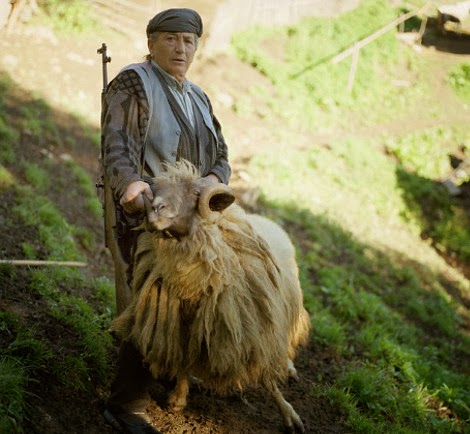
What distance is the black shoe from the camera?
112 inches

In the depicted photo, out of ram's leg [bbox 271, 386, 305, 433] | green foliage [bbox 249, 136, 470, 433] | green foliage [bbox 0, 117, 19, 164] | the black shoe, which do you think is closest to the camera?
the black shoe

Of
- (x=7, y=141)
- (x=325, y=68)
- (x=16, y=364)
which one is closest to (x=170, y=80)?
(x=16, y=364)

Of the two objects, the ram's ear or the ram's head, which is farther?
the ram's ear

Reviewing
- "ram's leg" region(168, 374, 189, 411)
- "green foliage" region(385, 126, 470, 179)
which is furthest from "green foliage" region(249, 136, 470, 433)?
"ram's leg" region(168, 374, 189, 411)

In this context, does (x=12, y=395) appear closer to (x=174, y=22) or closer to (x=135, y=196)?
(x=135, y=196)

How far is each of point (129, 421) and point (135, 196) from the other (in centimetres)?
143

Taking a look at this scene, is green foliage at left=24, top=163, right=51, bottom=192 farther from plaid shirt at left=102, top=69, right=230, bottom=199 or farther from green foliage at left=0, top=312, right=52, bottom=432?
plaid shirt at left=102, top=69, right=230, bottom=199

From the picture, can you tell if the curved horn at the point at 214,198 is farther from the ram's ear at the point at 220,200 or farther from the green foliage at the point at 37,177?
the green foliage at the point at 37,177

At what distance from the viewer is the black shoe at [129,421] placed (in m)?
2.84

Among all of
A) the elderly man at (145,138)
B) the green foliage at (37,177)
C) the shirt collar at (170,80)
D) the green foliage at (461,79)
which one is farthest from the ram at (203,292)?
the green foliage at (461,79)

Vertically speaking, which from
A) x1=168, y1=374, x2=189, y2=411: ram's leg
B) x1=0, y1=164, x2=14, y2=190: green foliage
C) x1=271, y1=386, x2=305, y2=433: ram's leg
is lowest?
x1=271, y1=386, x2=305, y2=433: ram's leg

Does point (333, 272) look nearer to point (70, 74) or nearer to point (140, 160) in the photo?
point (140, 160)

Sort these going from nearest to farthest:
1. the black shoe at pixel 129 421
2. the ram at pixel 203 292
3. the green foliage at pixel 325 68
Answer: the ram at pixel 203 292 → the black shoe at pixel 129 421 → the green foliage at pixel 325 68

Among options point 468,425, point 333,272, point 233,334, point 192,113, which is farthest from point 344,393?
point 333,272
